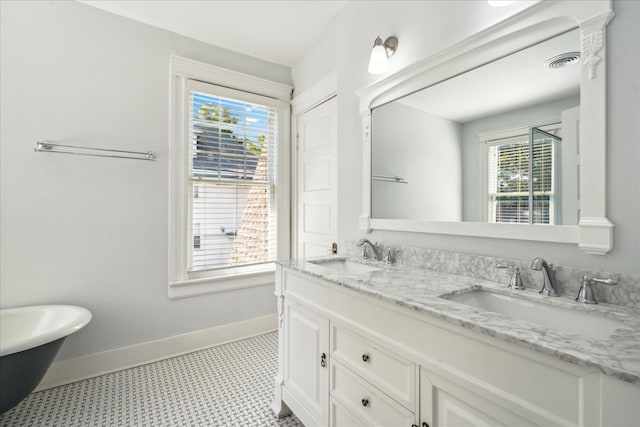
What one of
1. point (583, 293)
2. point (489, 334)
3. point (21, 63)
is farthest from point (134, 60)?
point (583, 293)

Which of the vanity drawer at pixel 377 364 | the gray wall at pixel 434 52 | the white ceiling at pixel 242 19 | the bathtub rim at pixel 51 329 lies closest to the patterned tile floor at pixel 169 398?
the bathtub rim at pixel 51 329

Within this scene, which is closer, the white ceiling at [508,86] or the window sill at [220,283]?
the white ceiling at [508,86]

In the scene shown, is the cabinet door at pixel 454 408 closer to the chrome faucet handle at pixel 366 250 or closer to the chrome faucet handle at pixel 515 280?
the chrome faucet handle at pixel 515 280

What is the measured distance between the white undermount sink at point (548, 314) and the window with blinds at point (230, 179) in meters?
2.12

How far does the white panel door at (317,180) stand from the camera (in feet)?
8.18

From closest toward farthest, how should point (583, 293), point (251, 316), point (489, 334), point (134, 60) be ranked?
point (489, 334) < point (583, 293) < point (134, 60) < point (251, 316)

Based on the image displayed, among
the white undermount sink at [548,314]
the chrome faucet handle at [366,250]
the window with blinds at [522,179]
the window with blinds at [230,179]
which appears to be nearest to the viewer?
the white undermount sink at [548,314]

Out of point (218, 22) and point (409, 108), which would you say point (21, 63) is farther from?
point (409, 108)

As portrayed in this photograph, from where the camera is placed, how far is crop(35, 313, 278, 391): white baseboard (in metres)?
2.06

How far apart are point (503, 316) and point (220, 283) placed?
2326 mm

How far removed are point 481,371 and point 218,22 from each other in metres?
2.73

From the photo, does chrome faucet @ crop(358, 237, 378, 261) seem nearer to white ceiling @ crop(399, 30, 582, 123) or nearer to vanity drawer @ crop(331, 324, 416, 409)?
vanity drawer @ crop(331, 324, 416, 409)

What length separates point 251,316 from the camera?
9.32 feet

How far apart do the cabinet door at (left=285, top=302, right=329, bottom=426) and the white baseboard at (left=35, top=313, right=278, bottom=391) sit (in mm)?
1215
